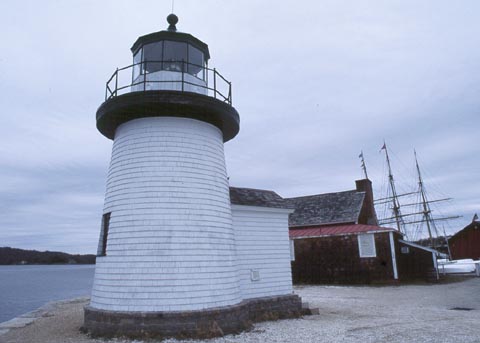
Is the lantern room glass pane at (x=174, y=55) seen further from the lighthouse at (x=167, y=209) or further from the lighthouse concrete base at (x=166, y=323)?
the lighthouse concrete base at (x=166, y=323)

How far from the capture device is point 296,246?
2320cm

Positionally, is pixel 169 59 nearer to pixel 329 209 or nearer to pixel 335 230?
pixel 335 230

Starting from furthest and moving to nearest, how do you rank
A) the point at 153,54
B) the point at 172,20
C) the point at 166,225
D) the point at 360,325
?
the point at 172,20 → the point at 153,54 → the point at 360,325 → the point at 166,225

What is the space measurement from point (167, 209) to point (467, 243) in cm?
3814

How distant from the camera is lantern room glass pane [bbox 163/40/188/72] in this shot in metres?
9.88

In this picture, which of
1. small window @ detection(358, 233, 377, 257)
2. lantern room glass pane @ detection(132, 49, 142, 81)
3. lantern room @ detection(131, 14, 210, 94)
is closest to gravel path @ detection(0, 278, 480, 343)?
lantern room @ detection(131, 14, 210, 94)

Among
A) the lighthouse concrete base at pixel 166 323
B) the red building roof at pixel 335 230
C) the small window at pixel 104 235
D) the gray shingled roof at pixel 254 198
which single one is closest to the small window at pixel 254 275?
the lighthouse concrete base at pixel 166 323

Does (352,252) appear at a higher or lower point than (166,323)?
higher

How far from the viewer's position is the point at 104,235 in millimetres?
9602

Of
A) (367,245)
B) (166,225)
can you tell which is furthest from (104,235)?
(367,245)

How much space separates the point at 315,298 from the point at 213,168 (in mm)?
9003

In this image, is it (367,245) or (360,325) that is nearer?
(360,325)

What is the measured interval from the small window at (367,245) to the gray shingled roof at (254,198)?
10460 mm

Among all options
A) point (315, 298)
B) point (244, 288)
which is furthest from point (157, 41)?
point (315, 298)
